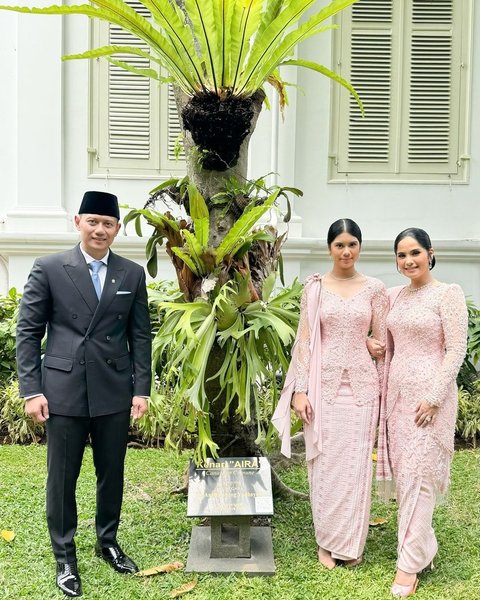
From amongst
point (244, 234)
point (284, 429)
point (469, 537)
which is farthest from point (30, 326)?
point (469, 537)

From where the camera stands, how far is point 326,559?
12.0ft

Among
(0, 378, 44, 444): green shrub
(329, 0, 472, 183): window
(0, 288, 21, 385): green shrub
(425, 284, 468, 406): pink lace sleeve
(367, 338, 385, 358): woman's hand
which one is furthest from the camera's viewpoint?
(329, 0, 472, 183): window

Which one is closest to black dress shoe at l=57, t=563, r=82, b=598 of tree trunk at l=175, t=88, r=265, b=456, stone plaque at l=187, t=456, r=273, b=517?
stone plaque at l=187, t=456, r=273, b=517

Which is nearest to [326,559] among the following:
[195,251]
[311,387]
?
[311,387]

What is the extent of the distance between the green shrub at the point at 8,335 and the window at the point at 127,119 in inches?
65.8

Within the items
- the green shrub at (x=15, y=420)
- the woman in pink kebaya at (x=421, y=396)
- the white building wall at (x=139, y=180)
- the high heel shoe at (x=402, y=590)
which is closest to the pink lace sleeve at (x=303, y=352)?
the woman in pink kebaya at (x=421, y=396)

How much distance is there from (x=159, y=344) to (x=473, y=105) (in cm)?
511

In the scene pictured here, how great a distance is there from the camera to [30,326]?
3.25 metres

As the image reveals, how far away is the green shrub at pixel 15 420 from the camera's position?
232 inches

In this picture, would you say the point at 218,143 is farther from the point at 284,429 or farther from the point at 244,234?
the point at 284,429

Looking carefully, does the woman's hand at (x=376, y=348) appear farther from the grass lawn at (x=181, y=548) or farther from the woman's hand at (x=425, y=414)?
the grass lawn at (x=181, y=548)

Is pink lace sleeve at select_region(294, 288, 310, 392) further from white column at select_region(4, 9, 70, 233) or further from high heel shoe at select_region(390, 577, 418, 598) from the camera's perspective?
white column at select_region(4, 9, 70, 233)

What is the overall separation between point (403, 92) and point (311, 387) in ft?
15.7

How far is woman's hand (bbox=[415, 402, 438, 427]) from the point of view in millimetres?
3348
